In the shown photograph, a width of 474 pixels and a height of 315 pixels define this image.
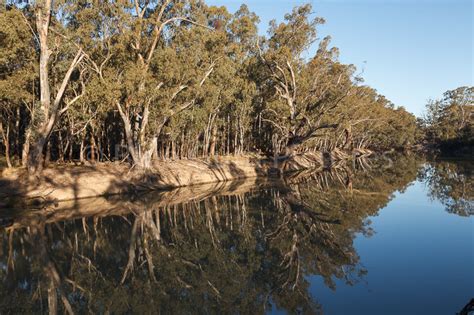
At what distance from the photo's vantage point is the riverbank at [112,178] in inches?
1052

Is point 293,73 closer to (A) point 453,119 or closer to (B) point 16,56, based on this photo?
(B) point 16,56

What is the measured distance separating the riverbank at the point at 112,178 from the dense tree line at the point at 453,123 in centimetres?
7128

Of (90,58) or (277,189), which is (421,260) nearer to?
(277,189)

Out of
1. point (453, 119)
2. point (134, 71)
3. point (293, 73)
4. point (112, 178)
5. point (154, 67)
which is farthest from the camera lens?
point (453, 119)

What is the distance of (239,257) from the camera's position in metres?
15.3

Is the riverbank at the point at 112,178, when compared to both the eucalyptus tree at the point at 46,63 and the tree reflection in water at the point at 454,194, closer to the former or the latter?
the eucalyptus tree at the point at 46,63

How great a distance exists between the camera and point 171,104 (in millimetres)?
35281

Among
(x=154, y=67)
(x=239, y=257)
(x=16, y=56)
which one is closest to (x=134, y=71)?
(x=154, y=67)

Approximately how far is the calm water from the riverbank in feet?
7.49

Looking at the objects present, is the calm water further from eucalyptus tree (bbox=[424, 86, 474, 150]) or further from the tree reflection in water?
eucalyptus tree (bbox=[424, 86, 474, 150])

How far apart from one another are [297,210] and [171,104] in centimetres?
1749

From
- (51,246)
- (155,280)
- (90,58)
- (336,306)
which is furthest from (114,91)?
(336,306)

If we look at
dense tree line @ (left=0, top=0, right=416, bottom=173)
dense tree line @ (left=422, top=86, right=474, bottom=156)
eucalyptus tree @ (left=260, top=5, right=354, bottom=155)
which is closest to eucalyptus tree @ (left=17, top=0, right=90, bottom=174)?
dense tree line @ (left=0, top=0, right=416, bottom=173)

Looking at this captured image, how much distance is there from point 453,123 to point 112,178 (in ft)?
389
